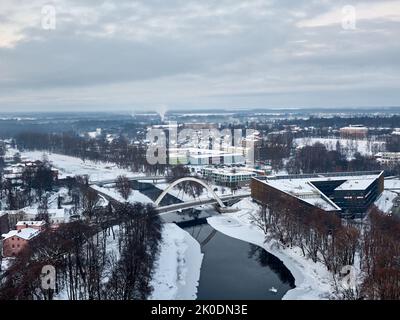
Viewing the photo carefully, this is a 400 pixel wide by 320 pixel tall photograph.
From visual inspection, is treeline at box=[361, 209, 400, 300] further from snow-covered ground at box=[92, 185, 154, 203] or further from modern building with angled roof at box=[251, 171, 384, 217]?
snow-covered ground at box=[92, 185, 154, 203]

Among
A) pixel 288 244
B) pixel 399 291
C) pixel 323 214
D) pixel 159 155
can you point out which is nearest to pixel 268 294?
pixel 399 291

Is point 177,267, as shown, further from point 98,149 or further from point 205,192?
point 98,149

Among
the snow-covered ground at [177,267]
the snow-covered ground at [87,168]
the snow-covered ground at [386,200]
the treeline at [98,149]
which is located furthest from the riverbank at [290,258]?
the treeline at [98,149]

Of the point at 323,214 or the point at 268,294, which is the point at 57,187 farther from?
the point at 268,294

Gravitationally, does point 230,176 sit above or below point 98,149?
below

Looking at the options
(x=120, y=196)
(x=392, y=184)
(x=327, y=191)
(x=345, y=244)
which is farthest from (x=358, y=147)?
(x=345, y=244)

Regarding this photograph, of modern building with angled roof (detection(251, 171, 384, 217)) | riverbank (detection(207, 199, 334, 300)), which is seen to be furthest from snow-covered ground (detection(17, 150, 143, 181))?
riverbank (detection(207, 199, 334, 300))
